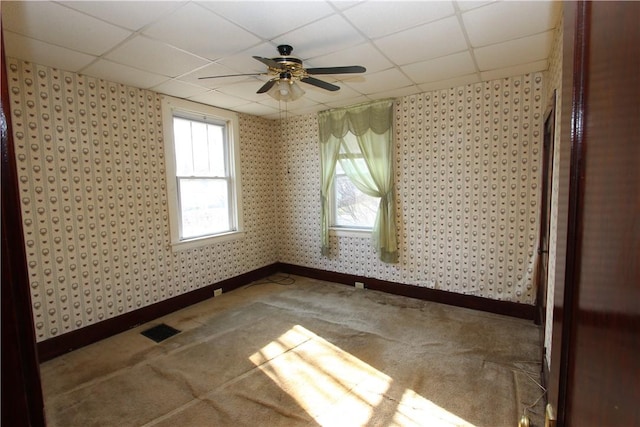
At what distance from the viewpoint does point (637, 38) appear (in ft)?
1.35

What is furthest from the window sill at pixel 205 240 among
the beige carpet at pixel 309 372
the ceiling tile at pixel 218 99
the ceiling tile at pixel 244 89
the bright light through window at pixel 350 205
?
the ceiling tile at pixel 244 89

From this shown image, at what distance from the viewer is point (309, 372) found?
96.3 inches

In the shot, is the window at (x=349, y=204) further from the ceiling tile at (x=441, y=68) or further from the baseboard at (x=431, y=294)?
the ceiling tile at (x=441, y=68)

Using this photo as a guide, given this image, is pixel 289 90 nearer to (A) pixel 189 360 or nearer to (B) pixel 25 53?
(B) pixel 25 53

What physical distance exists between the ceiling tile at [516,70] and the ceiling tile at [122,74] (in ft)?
10.2

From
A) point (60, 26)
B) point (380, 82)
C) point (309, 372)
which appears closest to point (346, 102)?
point (380, 82)

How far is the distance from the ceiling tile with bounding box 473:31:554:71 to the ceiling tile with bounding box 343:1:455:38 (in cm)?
75

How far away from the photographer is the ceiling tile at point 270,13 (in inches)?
71.6

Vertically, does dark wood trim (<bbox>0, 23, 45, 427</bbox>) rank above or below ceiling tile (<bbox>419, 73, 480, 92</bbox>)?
below

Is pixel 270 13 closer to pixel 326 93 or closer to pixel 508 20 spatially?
pixel 508 20

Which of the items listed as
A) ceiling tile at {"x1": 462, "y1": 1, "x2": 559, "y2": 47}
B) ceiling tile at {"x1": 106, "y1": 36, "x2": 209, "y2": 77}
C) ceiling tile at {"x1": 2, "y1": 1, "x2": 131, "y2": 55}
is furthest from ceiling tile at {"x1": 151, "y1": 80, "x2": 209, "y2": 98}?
ceiling tile at {"x1": 462, "y1": 1, "x2": 559, "y2": 47}

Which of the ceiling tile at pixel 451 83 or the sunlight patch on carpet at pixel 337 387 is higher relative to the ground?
the ceiling tile at pixel 451 83

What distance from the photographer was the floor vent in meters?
3.03

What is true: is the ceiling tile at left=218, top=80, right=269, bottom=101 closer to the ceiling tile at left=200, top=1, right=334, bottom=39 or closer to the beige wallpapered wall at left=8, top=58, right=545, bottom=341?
the beige wallpapered wall at left=8, top=58, right=545, bottom=341
